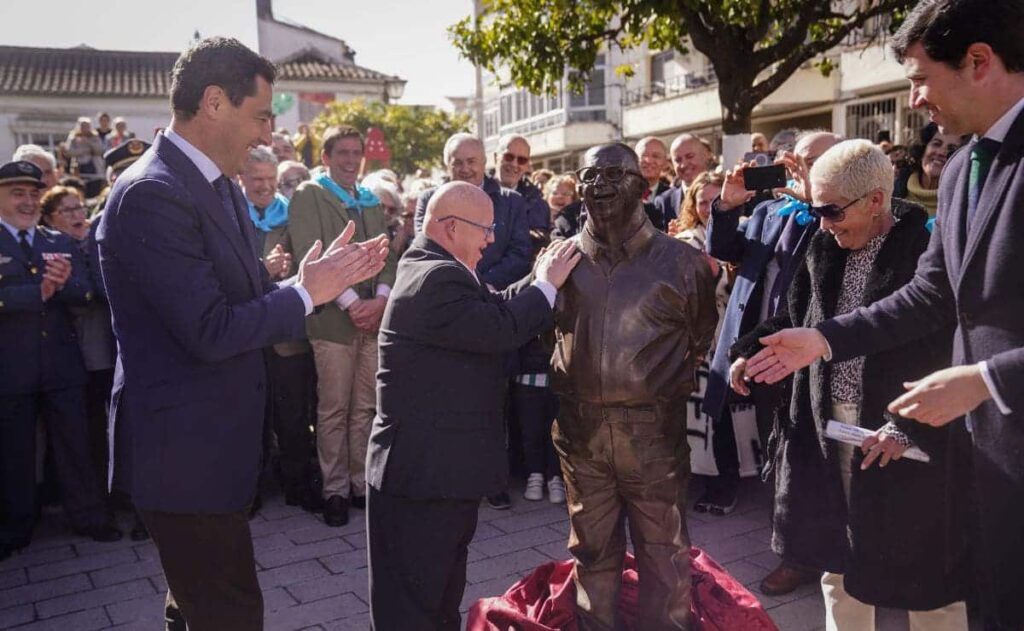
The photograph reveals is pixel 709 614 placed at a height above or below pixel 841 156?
below

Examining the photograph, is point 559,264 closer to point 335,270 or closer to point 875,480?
point 335,270

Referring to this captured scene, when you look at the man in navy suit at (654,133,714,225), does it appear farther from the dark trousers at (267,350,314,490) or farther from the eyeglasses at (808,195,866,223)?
the eyeglasses at (808,195,866,223)

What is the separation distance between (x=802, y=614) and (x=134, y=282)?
10.5ft

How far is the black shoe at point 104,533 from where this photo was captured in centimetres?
519

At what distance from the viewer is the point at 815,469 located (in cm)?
324

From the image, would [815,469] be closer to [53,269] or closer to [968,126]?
[968,126]

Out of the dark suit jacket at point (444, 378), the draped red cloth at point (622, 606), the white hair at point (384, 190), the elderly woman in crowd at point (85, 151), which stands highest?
the elderly woman in crowd at point (85, 151)

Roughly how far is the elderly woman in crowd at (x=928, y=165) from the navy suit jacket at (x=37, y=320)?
5.12 m

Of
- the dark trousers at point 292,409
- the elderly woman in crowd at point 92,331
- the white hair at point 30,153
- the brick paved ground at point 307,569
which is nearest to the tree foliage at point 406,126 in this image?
the white hair at point 30,153

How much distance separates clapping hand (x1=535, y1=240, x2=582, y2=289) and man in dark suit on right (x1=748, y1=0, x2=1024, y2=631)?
1265 mm

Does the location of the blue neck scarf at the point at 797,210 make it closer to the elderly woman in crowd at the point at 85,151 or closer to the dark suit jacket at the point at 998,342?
the dark suit jacket at the point at 998,342

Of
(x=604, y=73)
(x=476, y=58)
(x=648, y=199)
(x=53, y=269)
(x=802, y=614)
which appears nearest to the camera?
(x=802, y=614)

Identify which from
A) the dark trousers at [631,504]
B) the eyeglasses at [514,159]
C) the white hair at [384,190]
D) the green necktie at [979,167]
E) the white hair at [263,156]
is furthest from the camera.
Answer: the white hair at [384,190]

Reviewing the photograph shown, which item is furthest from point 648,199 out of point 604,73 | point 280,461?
point 604,73
